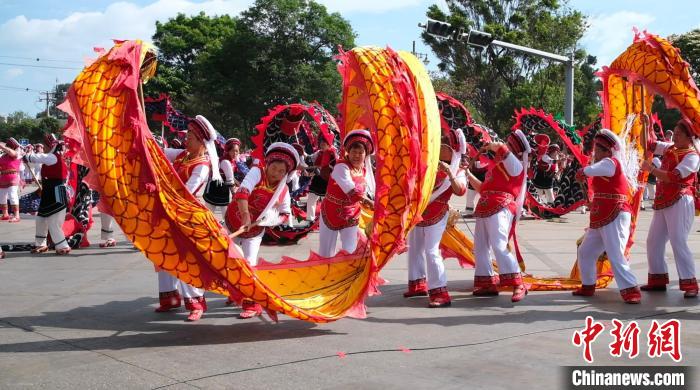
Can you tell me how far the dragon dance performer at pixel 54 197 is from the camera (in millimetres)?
10125

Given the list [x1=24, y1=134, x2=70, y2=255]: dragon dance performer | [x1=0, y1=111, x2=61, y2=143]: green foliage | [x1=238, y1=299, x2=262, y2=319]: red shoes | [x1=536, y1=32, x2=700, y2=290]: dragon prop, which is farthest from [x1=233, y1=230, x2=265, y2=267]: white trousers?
[x1=0, y1=111, x2=61, y2=143]: green foliage

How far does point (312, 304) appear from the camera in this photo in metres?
5.55

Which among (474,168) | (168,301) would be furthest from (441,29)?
(168,301)

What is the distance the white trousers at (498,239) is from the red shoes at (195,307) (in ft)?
9.36

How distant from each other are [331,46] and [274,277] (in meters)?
29.2

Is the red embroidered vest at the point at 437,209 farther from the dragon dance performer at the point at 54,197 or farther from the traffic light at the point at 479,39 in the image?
the traffic light at the point at 479,39

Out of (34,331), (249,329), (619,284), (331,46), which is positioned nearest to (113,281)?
(34,331)

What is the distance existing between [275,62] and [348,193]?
2722cm

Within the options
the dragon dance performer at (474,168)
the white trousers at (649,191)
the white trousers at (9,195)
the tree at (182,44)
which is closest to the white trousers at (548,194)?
the dragon dance performer at (474,168)

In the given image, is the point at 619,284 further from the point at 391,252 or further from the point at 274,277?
the point at 274,277

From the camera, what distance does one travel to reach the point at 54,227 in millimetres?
10180

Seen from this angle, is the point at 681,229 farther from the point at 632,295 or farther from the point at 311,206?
the point at 311,206

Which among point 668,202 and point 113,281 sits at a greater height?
point 668,202

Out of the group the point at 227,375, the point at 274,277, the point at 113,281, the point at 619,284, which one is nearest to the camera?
the point at 227,375
